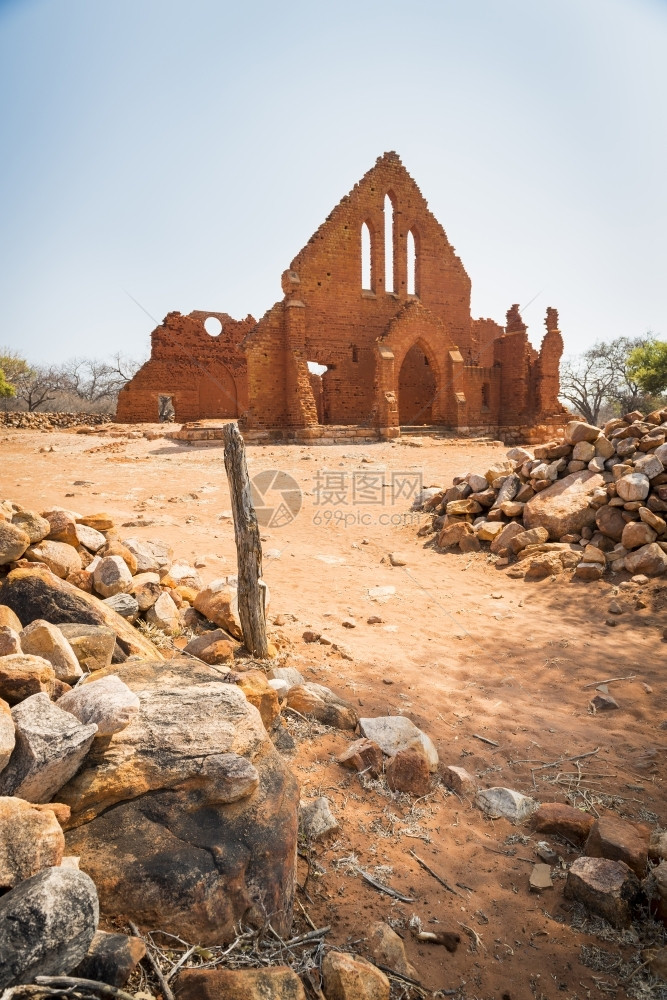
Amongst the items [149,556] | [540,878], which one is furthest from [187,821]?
[149,556]

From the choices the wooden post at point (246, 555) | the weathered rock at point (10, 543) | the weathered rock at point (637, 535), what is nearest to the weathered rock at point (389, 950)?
the wooden post at point (246, 555)

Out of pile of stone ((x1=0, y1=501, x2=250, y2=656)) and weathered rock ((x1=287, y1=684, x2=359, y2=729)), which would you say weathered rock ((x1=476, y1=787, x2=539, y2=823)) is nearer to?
weathered rock ((x1=287, y1=684, x2=359, y2=729))

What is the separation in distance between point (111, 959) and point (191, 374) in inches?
936

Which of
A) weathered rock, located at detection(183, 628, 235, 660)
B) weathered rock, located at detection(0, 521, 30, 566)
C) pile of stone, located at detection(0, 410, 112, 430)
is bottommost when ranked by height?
weathered rock, located at detection(183, 628, 235, 660)

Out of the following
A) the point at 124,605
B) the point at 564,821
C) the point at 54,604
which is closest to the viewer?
the point at 564,821

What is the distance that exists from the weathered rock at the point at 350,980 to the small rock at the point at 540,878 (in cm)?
89

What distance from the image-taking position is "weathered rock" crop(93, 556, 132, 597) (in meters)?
3.88

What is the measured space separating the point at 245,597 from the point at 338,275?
56.1 feet

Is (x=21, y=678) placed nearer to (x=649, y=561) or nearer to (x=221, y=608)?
(x=221, y=608)

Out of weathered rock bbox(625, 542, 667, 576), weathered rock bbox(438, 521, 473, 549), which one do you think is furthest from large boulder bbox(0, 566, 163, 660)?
weathered rock bbox(438, 521, 473, 549)

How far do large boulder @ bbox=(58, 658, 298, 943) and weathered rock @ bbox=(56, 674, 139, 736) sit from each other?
10cm

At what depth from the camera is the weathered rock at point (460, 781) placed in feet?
9.21

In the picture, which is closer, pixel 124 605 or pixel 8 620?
pixel 8 620

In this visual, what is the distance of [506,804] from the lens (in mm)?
2715
